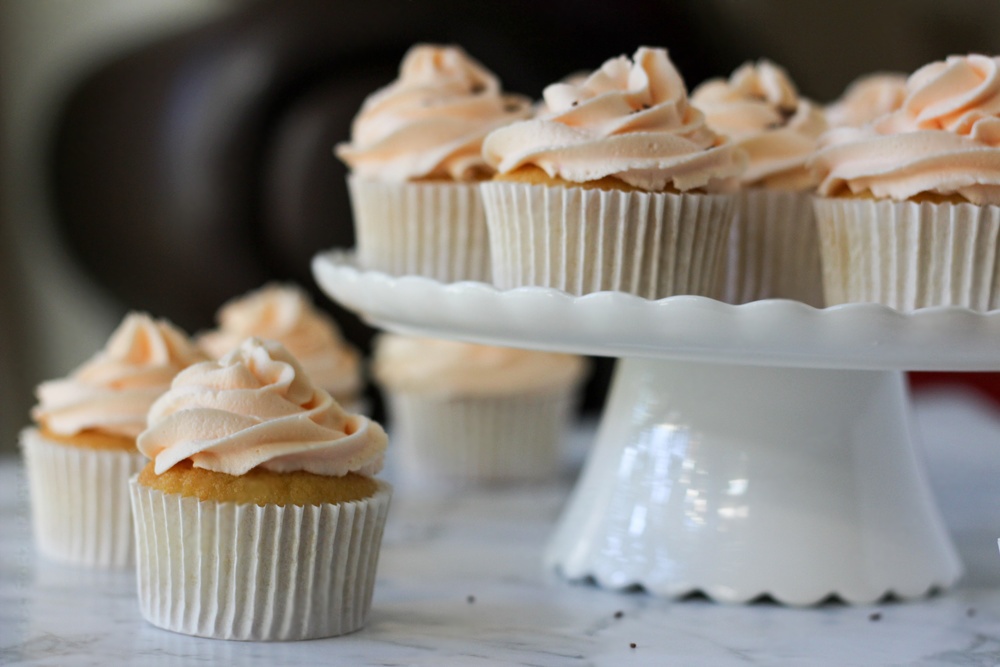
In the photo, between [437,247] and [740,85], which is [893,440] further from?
[437,247]

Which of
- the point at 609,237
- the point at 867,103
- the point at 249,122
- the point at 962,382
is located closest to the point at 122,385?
the point at 609,237

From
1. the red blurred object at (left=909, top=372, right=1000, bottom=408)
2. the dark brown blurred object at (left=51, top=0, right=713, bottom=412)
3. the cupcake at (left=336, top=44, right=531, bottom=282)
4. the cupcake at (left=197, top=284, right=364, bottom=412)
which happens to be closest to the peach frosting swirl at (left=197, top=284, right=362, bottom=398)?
the cupcake at (left=197, top=284, right=364, bottom=412)

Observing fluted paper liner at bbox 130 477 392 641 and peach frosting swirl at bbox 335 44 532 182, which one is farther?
peach frosting swirl at bbox 335 44 532 182

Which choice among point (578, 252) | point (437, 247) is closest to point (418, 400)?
point (437, 247)

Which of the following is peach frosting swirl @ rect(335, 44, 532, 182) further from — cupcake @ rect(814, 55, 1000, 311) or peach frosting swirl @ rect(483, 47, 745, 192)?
cupcake @ rect(814, 55, 1000, 311)

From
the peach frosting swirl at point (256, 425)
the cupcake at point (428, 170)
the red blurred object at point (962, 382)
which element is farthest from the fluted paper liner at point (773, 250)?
the red blurred object at point (962, 382)

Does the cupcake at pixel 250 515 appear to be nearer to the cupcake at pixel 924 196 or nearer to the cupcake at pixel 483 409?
the cupcake at pixel 924 196

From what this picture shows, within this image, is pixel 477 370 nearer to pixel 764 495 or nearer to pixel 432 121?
pixel 432 121
